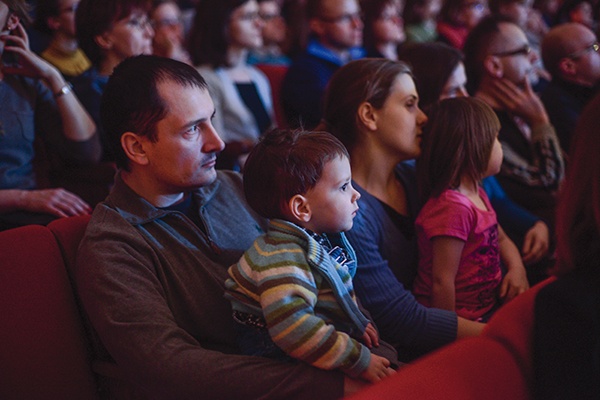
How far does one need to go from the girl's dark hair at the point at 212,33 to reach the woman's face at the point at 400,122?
1.70 metres

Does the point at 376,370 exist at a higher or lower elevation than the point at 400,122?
lower

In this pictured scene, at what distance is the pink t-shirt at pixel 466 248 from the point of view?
1.53m

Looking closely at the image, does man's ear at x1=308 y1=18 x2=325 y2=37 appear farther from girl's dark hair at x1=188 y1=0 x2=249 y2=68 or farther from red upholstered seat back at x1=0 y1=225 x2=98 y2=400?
red upholstered seat back at x1=0 y1=225 x2=98 y2=400

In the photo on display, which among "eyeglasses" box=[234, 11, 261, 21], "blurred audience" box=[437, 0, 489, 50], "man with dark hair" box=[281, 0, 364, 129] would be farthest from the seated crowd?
"blurred audience" box=[437, 0, 489, 50]

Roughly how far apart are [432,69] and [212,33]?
1.53 meters

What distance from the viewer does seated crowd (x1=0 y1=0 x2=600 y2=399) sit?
1109mm

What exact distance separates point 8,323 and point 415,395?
33.5 inches

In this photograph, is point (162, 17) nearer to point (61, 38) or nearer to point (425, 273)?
point (61, 38)

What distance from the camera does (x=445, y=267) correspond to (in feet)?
4.97

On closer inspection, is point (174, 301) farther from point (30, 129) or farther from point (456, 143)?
point (30, 129)

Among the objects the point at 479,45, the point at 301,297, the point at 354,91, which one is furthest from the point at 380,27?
the point at 301,297

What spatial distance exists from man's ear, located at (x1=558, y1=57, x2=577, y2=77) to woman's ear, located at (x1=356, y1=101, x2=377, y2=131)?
1.43 meters

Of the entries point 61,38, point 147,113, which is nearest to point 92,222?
point 147,113

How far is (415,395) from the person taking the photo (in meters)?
0.78
